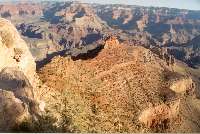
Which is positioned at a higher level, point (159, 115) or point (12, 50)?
point (12, 50)

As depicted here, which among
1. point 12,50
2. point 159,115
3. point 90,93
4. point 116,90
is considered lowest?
point 159,115

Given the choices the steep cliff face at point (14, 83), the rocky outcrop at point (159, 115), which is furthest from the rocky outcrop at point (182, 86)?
the steep cliff face at point (14, 83)

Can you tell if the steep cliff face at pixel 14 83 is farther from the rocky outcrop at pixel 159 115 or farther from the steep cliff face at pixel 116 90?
the rocky outcrop at pixel 159 115

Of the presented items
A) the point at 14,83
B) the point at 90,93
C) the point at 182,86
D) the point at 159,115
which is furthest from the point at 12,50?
the point at 182,86

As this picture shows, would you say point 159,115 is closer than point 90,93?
No

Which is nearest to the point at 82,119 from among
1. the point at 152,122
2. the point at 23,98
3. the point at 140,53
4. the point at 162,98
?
the point at 23,98

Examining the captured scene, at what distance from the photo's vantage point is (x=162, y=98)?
35.5 m

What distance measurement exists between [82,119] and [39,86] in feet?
8.30

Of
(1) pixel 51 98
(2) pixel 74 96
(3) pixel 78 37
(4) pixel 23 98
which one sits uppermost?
(4) pixel 23 98

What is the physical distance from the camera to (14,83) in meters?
11.0

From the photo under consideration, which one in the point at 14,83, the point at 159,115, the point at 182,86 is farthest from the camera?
the point at 182,86

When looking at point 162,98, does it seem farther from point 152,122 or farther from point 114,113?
point 114,113

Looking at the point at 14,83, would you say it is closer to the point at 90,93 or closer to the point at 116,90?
the point at 90,93

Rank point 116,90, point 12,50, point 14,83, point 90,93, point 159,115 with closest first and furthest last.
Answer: point 14,83 < point 12,50 < point 90,93 < point 116,90 < point 159,115
